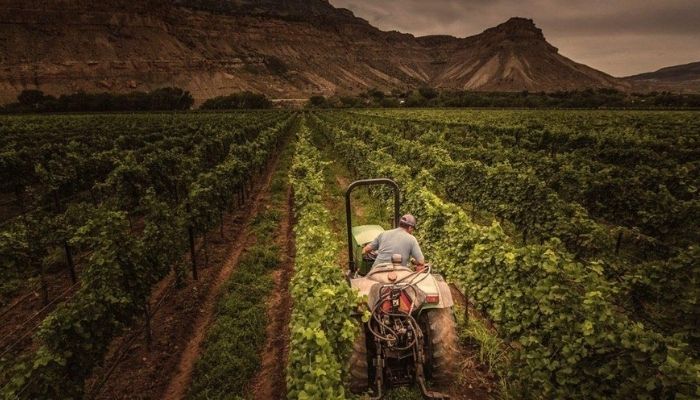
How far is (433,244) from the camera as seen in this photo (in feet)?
33.6

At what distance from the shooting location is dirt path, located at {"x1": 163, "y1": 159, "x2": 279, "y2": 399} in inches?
258

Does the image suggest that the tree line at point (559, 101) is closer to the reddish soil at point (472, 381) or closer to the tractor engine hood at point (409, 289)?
the reddish soil at point (472, 381)

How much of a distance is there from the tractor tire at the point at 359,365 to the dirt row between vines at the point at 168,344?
3037 millimetres

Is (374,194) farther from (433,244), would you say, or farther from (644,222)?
(644,222)

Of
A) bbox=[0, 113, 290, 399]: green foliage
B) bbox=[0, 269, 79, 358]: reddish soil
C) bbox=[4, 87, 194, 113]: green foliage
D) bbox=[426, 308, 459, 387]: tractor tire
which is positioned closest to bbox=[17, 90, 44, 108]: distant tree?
bbox=[4, 87, 194, 113]: green foliage

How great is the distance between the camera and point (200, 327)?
829 cm

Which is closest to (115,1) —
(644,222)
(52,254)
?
(52,254)

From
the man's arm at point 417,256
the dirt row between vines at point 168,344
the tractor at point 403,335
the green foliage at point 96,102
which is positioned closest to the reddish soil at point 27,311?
the dirt row between vines at point 168,344

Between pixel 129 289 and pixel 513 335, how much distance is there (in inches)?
282

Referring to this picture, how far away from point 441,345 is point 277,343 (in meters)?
3.65

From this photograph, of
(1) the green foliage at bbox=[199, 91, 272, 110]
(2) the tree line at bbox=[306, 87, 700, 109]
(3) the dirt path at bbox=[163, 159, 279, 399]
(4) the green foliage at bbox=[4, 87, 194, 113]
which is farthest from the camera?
(1) the green foliage at bbox=[199, 91, 272, 110]

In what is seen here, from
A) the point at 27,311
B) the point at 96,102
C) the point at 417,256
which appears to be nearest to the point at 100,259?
the point at 27,311

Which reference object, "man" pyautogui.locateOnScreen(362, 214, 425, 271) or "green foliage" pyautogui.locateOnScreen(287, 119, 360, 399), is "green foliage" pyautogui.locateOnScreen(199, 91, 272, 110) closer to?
"green foliage" pyautogui.locateOnScreen(287, 119, 360, 399)

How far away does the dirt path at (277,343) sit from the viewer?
648cm
